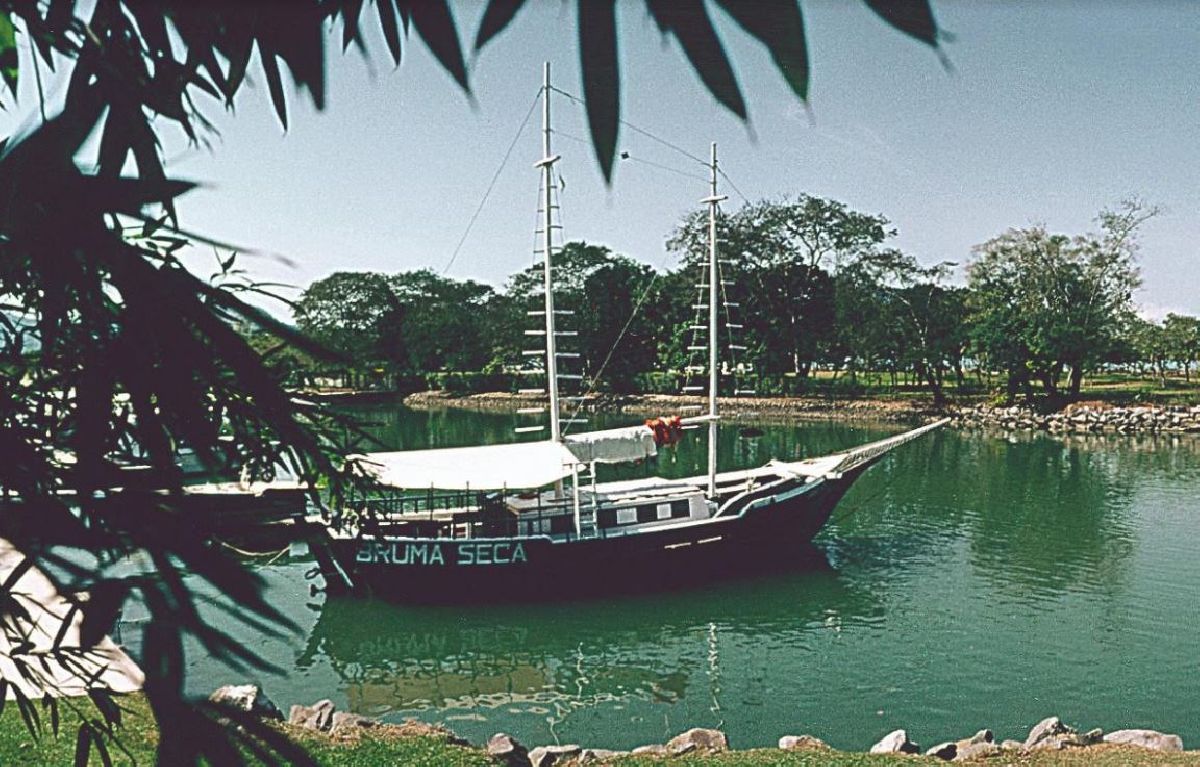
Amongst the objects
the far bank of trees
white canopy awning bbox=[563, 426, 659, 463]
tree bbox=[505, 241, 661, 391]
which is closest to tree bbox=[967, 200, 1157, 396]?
the far bank of trees

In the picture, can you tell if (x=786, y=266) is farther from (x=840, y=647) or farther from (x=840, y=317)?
(x=840, y=647)

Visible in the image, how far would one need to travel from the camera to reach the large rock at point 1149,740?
635cm

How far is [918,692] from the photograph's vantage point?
8.42 m

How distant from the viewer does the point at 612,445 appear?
1330 cm

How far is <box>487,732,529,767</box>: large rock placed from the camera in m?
6.01

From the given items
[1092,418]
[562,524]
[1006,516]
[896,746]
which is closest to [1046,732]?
[896,746]

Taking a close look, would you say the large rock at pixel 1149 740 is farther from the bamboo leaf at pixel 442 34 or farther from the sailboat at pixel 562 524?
the bamboo leaf at pixel 442 34

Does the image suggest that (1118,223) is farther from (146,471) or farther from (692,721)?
(146,471)

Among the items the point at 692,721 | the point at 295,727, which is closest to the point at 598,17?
the point at 295,727

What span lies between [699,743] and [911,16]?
649cm

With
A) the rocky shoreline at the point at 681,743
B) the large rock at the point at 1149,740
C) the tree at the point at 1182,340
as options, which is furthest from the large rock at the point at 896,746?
the tree at the point at 1182,340

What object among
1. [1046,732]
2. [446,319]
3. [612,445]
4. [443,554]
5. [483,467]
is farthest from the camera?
[446,319]

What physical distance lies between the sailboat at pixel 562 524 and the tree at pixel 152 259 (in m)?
9.51

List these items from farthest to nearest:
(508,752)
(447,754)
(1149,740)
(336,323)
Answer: (1149,740) < (508,752) < (447,754) < (336,323)
